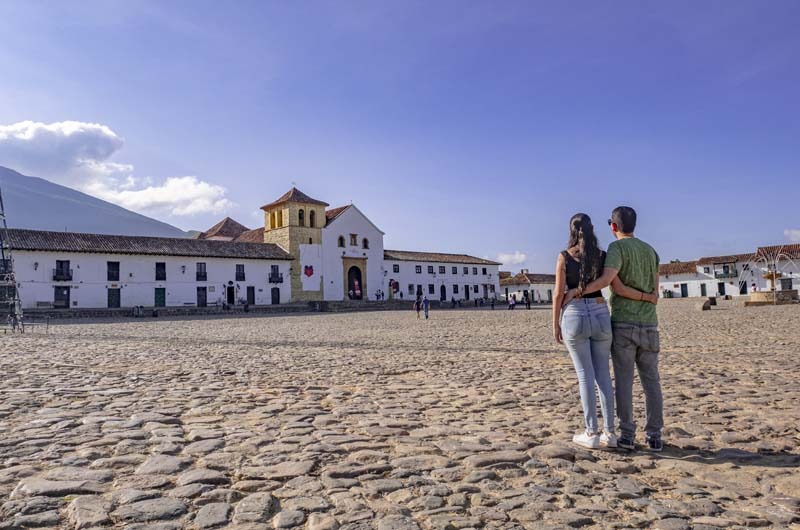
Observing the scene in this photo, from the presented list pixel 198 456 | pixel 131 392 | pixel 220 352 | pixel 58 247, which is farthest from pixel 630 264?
pixel 58 247

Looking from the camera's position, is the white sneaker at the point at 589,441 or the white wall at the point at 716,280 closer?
the white sneaker at the point at 589,441

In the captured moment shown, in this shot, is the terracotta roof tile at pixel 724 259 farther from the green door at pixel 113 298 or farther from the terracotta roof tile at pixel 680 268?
the green door at pixel 113 298

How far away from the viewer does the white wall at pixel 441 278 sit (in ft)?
180

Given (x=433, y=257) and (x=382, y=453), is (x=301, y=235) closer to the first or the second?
(x=433, y=257)

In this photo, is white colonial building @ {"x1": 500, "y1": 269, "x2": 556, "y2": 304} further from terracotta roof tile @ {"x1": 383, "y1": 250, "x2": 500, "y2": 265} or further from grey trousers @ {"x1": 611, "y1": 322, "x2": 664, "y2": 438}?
grey trousers @ {"x1": 611, "y1": 322, "x2": 664, "y2": 438}

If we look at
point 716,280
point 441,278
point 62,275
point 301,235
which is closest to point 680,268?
point 716,280

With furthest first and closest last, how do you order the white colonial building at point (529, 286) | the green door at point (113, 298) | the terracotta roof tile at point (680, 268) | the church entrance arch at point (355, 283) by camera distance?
the white colonial building at point (529, 286) < the terracotta roof tile at point (680, 268) < the church entrance arch at point (355, 283) < the green door at point (113, 298)

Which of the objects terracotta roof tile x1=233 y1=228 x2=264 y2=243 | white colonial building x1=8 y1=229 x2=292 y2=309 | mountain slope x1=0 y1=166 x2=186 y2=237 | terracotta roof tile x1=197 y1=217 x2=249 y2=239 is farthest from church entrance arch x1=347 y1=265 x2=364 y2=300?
mountain slope x1=0 y1=166 x2=186 y2=237

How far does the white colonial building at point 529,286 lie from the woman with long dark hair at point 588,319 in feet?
228

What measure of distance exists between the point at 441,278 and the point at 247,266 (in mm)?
22097

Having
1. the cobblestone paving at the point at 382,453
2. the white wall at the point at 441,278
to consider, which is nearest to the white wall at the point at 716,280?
the white wall at the point at 441,278

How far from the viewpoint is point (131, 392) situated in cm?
573

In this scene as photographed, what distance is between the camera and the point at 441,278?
58906mm

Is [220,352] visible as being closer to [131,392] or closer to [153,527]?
[131,392]
